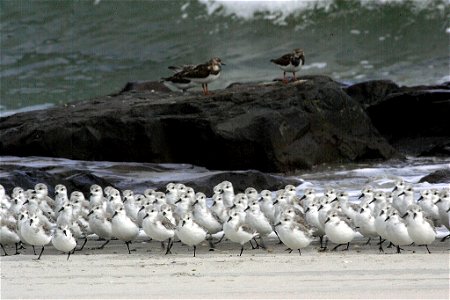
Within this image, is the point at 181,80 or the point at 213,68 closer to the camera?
the point at 213,68

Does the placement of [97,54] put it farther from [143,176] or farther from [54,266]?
[54,266]

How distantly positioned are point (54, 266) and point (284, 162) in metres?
8.62

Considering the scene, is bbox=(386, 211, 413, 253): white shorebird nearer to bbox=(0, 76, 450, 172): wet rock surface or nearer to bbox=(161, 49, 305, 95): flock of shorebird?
bbox=(0, 76, 450, 172): wet rock surface

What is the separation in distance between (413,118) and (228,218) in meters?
10.4

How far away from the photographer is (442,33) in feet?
124

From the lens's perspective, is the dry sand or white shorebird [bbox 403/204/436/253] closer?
the dry sand

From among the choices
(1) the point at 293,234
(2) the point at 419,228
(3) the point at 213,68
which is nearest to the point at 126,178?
(3) the point at 213,68

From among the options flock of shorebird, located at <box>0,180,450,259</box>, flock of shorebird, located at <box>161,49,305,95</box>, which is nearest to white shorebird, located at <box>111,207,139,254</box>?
flock of shorebird, located at <box>0,180,450,259</box>

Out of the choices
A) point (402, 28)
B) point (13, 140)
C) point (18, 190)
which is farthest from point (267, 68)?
point (18, 190)

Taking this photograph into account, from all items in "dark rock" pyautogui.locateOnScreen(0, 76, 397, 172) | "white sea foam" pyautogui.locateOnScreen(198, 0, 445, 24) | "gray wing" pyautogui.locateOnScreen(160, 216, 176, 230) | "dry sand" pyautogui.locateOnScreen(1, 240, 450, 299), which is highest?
"white sea foam" pyautogui.locateOnScreen(198, 0, 445, 24)

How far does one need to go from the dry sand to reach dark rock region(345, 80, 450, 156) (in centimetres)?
967

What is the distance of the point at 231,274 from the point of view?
1162 cm

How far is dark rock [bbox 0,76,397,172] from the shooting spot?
67.8 feet

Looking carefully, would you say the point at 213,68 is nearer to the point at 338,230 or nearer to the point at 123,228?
the point at 123,228
